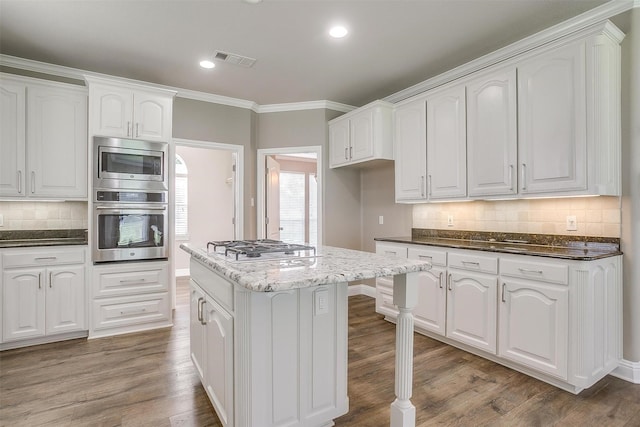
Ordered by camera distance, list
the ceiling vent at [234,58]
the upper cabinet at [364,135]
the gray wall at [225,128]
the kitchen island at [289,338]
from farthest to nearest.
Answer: the gray wall at [225,128]
the upper cabinet at [364,135]
the ceiling vent at [234,58]
the kitchen island at [289,338]

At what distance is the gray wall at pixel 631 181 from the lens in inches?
90.8

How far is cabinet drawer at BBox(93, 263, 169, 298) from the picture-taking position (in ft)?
10.5

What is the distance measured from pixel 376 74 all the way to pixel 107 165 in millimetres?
2883

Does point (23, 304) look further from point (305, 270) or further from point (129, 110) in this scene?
point (305, 270)

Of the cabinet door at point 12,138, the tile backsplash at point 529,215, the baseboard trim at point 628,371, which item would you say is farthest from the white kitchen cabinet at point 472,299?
the cabinet door at point 12,138

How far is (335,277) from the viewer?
1.30 meters

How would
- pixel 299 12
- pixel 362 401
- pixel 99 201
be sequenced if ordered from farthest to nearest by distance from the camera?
pixel 99 201 → pixel 299 12 → pixel 362 401

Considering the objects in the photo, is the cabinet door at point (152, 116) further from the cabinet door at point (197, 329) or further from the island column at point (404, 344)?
the island column at point (404, 344)

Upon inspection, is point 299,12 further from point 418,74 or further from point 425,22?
point 418,74

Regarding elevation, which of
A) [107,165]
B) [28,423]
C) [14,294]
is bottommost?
[28,423]

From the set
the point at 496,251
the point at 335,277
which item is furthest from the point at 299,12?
the point at 496,251

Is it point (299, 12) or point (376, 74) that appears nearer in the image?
point (299, 12)

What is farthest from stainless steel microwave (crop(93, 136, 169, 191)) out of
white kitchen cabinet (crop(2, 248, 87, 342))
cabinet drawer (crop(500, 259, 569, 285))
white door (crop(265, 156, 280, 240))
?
cabinet drawer (crop(500, 259, 569, 285))

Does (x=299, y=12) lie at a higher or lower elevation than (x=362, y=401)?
higher
